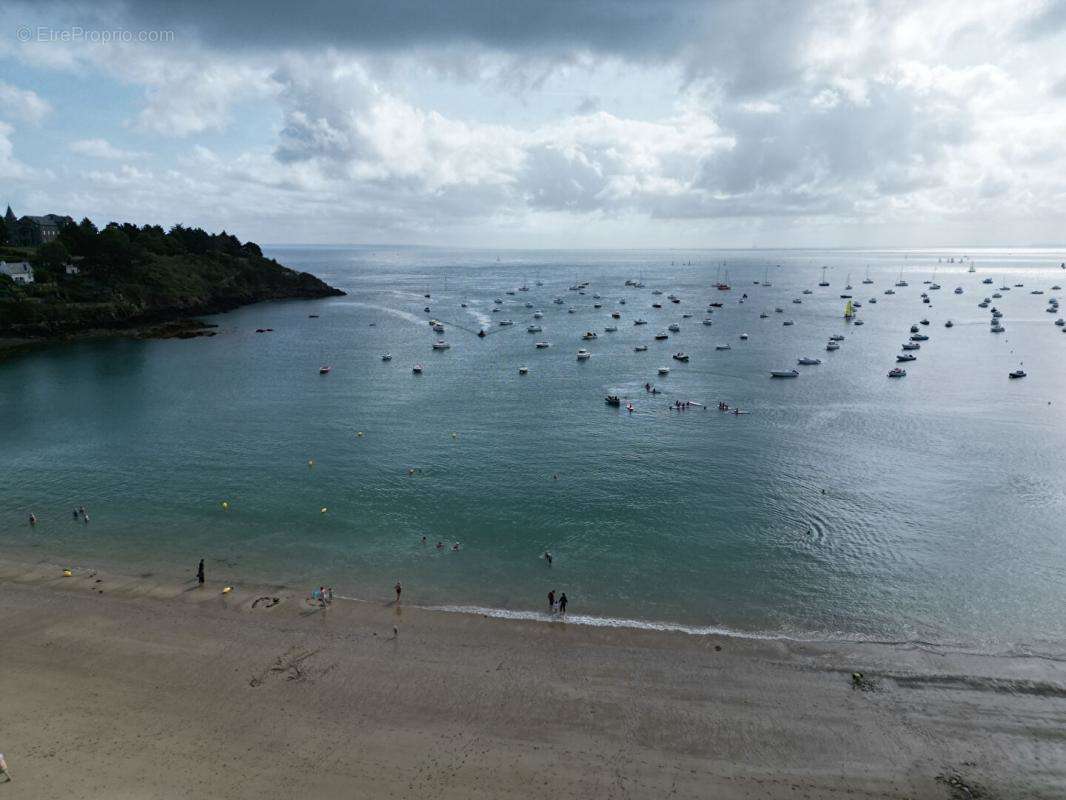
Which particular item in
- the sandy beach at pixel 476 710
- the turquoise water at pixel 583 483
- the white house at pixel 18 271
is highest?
the white house at pixel 18 271

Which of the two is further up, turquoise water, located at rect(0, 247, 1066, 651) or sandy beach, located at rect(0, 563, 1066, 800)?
turquoise water, located at rect(0, 247, 1066, 651)

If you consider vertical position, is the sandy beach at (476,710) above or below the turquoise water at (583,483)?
below

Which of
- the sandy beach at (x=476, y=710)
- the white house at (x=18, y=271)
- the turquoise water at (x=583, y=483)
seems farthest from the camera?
the white house at (x=18, y=271)

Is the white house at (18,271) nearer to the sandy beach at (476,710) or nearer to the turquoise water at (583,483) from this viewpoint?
the turquoise water at (583,483)

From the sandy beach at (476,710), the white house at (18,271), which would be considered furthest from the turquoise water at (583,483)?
the white house at (18,271)

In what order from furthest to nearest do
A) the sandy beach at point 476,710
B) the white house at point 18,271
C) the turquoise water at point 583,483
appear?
the white house at point 18,271 → the turquoise water at point 583,483 → the sandy beach at point 476,710

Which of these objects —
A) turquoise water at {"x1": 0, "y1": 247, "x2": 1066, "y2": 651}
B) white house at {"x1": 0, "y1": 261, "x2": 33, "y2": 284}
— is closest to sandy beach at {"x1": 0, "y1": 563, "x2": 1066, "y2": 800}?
turquoise water at {"x1": 0, "y1": 247, "x2": 1066, "y2": 651}

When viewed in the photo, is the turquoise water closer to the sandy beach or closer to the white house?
the sandy beach
